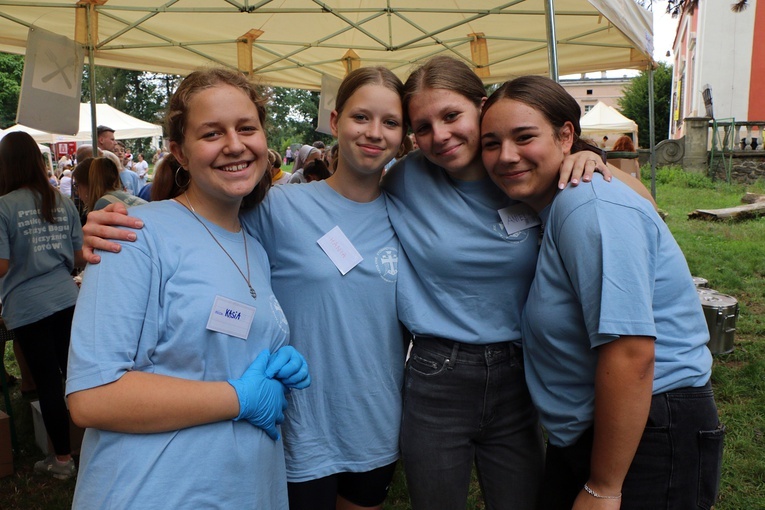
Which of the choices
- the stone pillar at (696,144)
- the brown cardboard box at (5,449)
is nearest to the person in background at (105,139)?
the brown cardboard box at (5,449)

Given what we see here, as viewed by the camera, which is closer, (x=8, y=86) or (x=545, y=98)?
(x=545, y=98)

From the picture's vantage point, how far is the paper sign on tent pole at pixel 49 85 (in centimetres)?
394

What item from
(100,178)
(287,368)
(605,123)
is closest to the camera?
(287,368)

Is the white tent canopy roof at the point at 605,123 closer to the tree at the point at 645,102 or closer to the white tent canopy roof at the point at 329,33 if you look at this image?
the tree at the point at 645,102

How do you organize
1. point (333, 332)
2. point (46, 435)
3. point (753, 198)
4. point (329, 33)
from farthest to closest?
point (753, 198), point (329, 33), point (46, 435), point (333, 332)

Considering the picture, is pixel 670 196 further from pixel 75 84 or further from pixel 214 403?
pixel 214 403

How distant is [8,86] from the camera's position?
33.5 metres

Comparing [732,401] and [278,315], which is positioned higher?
[278,315]

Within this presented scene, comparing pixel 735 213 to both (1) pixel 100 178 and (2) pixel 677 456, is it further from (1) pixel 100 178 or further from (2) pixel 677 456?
(2) pixel 677 456

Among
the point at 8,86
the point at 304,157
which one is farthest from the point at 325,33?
the point at 8,86

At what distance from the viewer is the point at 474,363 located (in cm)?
172

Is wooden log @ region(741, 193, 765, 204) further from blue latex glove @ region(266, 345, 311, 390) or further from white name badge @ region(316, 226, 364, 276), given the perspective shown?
blue latex glove @ region(266, 345, 311, 390)

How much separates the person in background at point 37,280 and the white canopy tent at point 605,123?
2101 cm

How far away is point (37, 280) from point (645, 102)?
3265 centimetres
